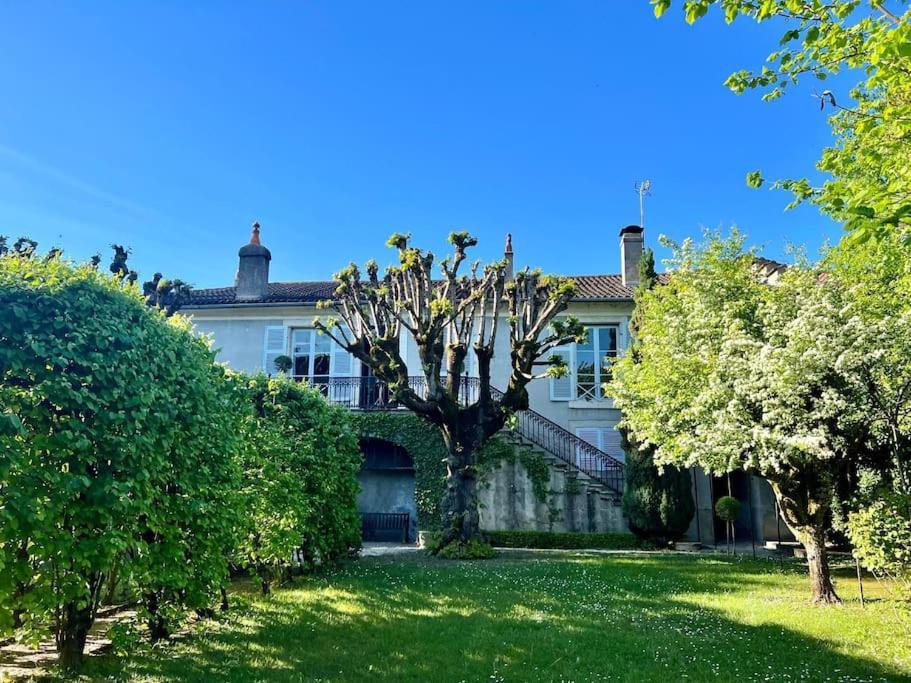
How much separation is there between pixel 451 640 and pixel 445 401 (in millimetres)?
7797

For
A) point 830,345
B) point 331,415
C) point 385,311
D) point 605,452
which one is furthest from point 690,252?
point 605,452

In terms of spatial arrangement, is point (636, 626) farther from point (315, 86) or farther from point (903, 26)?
point (315, 86)

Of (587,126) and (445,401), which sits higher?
(587,126)

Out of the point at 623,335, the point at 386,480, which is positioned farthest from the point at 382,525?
the point at 623,335

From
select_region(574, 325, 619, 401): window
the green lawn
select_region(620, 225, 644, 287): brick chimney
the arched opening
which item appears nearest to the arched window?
the arched opening

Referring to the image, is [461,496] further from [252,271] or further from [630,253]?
[252,271]

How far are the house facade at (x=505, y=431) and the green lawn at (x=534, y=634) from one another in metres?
7.71

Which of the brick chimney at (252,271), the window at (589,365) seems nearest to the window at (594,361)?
the window at (589,365)

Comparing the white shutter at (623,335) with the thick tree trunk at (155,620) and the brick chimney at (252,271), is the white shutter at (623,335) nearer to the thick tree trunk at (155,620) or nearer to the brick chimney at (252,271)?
the brick chimney at (252,271)

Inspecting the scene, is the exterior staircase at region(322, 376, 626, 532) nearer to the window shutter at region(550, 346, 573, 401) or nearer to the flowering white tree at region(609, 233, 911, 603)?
the window shutter at region(550, 346, 573, 401)

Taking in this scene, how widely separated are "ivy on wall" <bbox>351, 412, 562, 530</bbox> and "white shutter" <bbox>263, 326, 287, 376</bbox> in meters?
4.12

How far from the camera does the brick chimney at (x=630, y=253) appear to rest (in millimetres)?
21906

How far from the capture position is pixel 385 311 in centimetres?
1448

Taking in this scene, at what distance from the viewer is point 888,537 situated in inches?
263
